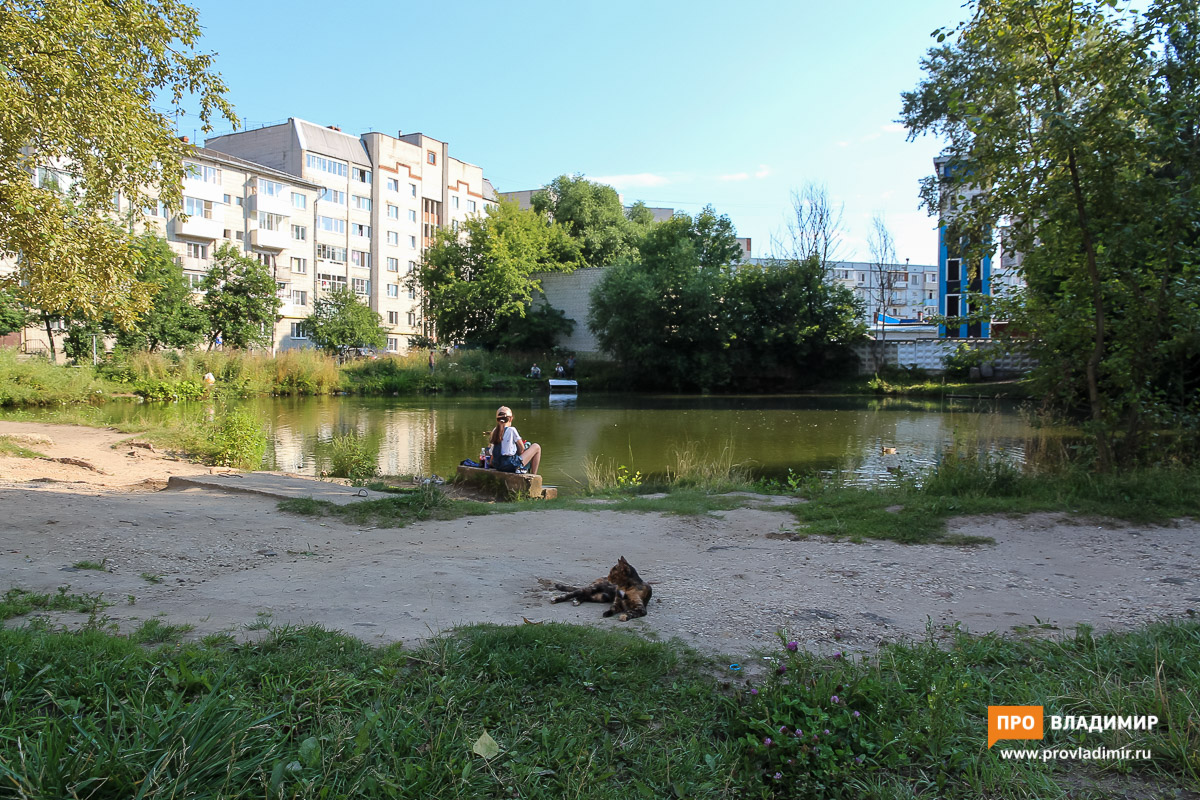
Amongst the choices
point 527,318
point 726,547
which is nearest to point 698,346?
point 527,318

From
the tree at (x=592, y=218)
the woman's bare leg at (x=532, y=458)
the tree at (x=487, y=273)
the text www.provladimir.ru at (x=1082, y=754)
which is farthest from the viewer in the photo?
the tree at (x=592, y=218)

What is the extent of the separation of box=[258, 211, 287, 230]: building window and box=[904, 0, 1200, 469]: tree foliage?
195 ft

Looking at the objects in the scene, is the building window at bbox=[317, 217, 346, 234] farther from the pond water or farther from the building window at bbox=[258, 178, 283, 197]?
the pond water

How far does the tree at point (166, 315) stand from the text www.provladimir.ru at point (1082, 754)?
135ft

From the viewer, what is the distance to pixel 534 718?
10.5 ft

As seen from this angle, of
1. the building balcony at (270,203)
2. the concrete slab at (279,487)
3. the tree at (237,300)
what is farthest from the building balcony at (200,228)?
the concrete slab at (279,487)

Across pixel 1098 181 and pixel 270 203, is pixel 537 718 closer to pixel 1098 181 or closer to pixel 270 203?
pixel 1098 181

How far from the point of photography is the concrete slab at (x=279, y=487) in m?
9.16

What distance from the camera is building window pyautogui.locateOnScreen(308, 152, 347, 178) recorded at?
65688 millimetres

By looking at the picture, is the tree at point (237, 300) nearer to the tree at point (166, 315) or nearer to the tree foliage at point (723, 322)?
the tree at point (166, 315)

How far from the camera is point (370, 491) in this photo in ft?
32.4

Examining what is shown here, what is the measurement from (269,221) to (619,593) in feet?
207

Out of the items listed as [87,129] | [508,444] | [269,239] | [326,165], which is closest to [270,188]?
[269,239]

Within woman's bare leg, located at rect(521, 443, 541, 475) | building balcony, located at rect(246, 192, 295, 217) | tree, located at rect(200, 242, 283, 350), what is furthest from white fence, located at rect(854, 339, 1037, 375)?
building balcony, located at rect(246, 192, 295, 217)
